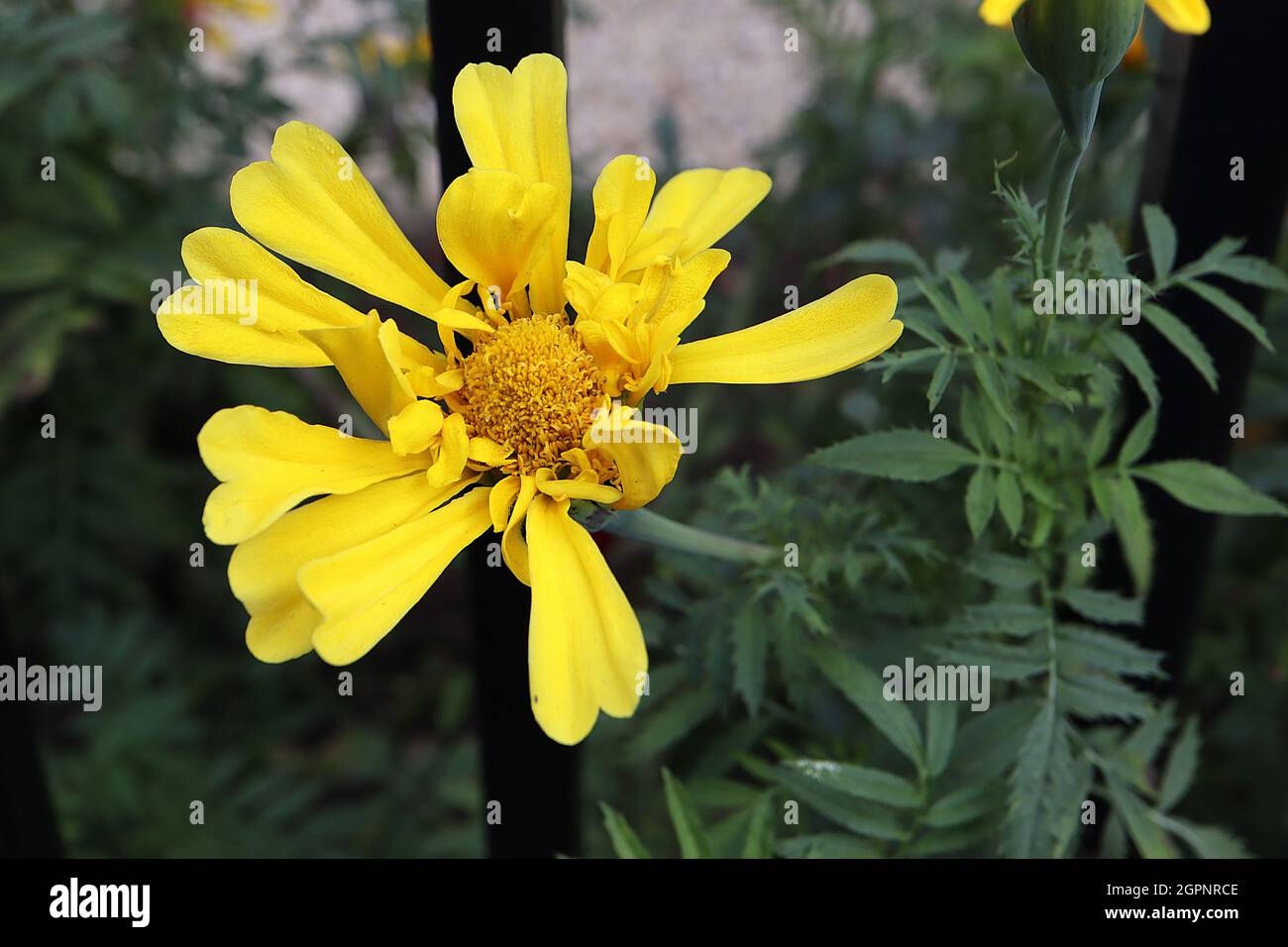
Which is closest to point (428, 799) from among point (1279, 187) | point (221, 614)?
point (221, 614)

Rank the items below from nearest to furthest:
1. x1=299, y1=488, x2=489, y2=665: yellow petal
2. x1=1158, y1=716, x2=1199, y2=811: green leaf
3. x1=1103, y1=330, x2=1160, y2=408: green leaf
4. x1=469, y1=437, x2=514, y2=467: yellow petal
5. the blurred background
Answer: x1=299, y1=488, x2=489, y2=665: yellow petal, x1=469, y1=437, x2=514, y2=467: yellow petal, x1=1103, y1=330, x2=1160, y2=408: green leaf, x1=1158, y1=716, x2=1199, y2=811: green leaf, the blurred background

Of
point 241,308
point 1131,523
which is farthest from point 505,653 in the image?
point 1131,523

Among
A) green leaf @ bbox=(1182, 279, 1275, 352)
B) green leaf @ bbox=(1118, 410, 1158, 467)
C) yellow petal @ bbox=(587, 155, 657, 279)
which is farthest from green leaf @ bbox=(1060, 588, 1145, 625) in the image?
yellow petal @ bbox=(587, 155, 657, 279)

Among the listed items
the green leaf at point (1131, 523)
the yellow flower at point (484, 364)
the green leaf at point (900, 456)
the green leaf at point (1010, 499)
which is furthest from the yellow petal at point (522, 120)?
the green leaf at point (1131, 523)

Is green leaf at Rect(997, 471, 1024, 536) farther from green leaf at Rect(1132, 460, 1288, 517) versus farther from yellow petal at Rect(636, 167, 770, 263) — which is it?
yellow petal at Rect(636, 167, 770, 263)

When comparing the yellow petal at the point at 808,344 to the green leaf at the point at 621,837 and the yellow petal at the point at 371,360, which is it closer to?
the yellow petal at the point at 371,360

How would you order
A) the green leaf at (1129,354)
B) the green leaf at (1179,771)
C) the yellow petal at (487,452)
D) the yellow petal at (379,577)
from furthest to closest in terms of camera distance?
the green leaf at (1179,771), the green leaf at (1129,354), the yellow petal at (487,452), the yellow petal at (379,577)
